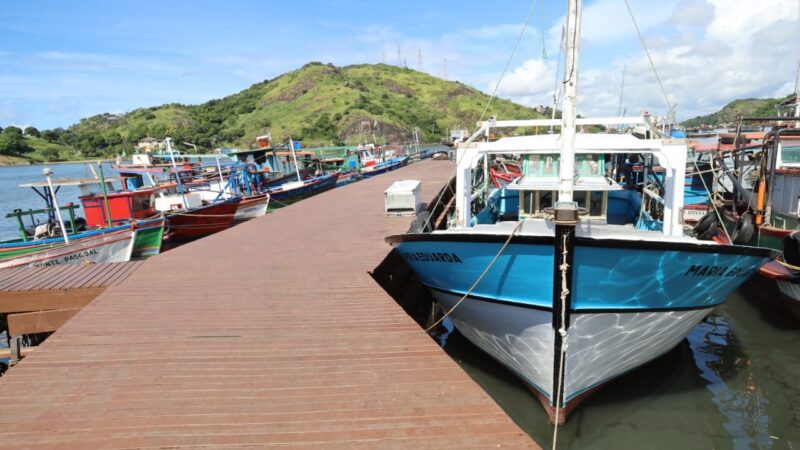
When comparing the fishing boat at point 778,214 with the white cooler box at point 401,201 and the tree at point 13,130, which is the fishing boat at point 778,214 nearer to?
the white cooler box at point 401,201

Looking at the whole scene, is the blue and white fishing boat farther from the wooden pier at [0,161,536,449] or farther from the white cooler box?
the white cooler box

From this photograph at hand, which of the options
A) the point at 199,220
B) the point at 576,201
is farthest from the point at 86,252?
the point at 576,201

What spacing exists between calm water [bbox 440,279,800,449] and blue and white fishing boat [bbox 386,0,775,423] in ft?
1.95

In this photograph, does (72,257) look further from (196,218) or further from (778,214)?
(778,214)

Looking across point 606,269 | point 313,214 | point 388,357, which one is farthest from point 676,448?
point 313,214

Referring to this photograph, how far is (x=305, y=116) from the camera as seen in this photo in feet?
376

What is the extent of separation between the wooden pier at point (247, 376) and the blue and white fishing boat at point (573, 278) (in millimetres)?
1361

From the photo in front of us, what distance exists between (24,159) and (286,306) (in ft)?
446

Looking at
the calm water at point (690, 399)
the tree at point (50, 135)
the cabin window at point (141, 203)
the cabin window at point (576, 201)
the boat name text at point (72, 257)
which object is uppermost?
the tree at point (50, 135)

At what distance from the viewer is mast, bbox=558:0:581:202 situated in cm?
536

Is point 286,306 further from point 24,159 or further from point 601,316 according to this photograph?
point 24,159

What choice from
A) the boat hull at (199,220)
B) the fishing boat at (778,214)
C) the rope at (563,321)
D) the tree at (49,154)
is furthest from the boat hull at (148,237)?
the tree at (49,154)

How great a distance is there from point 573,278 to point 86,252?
15.1m

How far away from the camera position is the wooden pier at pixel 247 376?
12.4ft
